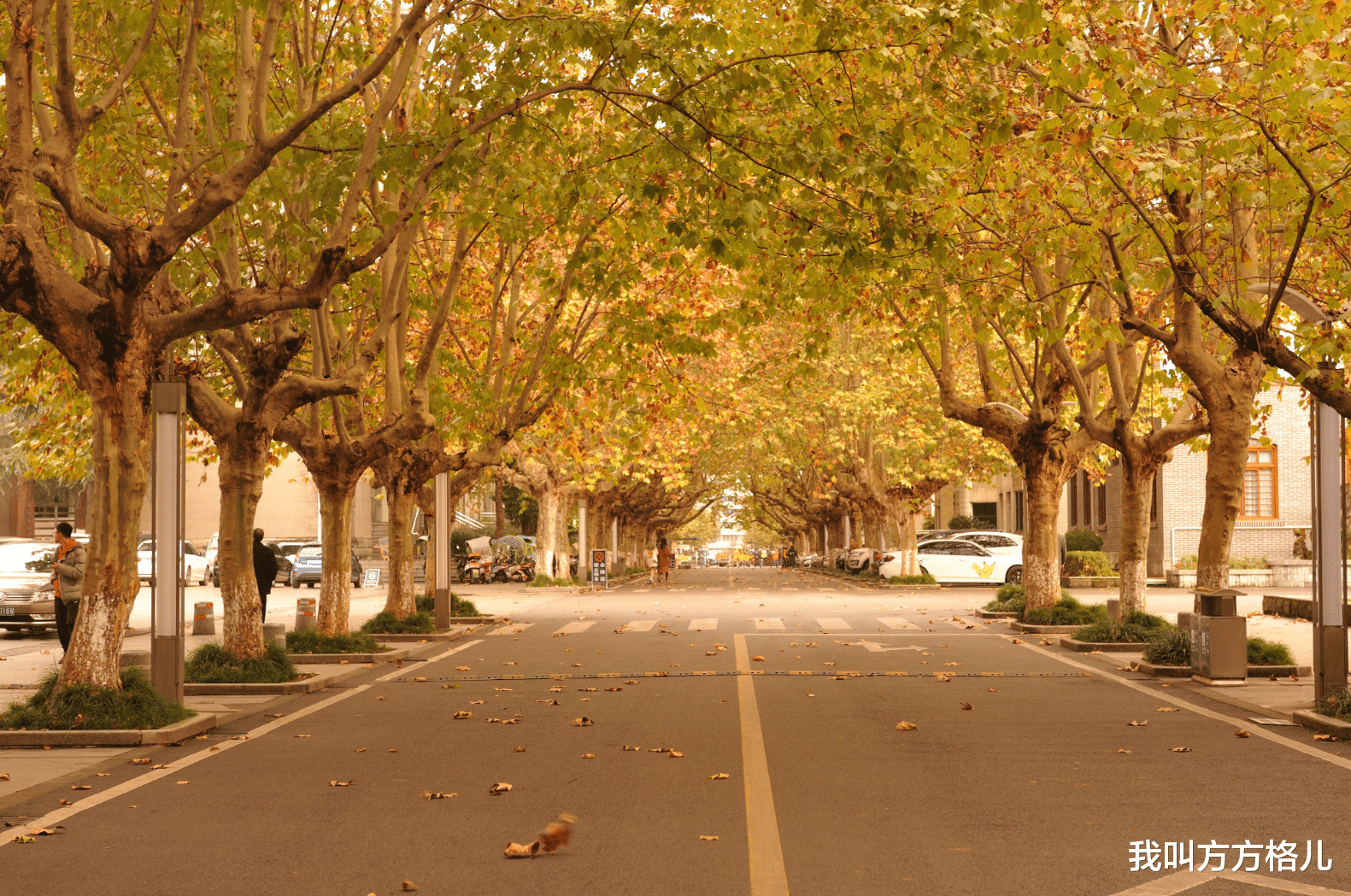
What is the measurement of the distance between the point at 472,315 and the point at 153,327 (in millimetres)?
13463

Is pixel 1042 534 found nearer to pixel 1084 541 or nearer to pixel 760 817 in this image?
pixel 760 817

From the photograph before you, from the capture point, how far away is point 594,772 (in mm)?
8578

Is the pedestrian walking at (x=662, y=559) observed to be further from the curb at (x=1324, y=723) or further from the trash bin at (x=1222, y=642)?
the curb at (x=1324, y=723)

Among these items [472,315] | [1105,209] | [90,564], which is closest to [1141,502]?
[1105,209]

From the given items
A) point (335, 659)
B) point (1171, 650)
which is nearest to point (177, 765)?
point (335, 659)

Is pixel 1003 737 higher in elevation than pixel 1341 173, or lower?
lower

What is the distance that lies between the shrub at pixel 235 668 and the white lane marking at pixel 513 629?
26.1 feet

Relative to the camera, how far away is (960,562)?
4022 cm

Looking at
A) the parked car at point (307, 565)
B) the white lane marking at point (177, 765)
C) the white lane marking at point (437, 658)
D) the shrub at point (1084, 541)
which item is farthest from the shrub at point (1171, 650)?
the shrub at point (1084, 541)

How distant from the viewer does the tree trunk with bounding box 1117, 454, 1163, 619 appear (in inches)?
708

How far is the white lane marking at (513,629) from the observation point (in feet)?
72.9

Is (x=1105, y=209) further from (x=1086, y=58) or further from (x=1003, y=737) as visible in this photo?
(x=1003, y=737)

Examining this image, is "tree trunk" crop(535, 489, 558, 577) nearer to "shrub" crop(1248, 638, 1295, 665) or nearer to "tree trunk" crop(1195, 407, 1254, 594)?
"tree trunk" crop(1195, 407, 1254, 594)

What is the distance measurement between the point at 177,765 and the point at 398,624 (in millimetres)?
11364
